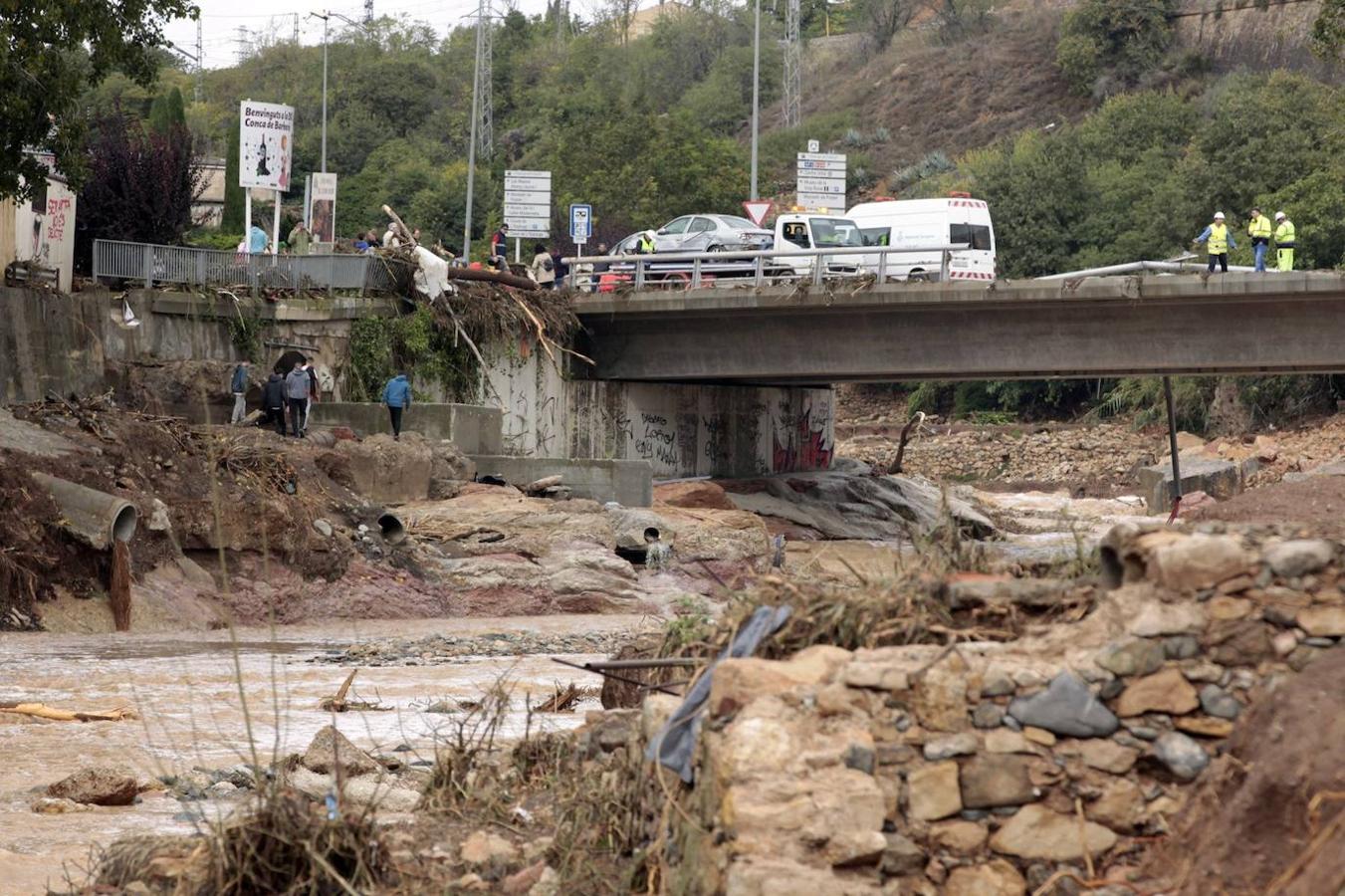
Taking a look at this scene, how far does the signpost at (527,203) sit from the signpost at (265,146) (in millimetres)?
5536

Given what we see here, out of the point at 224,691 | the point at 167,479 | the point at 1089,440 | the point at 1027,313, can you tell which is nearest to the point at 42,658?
the point at 224,691

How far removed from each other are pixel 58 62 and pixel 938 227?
23.5 metres

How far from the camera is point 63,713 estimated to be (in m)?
16.2

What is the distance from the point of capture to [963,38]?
4532 inches

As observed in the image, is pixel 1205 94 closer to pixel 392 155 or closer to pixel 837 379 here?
pixel 392 155

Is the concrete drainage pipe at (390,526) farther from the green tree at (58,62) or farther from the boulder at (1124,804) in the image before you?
the boulder at (1124,804)

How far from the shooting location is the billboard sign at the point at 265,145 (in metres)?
38.6

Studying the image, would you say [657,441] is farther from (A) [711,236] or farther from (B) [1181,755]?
(B) [1181,755]

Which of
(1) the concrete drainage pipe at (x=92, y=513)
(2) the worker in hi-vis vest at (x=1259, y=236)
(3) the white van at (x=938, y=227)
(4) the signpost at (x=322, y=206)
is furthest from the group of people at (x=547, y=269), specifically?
(1) the concrete drainage pipe at (x=92, y=513)

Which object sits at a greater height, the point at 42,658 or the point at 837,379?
the point at 837,379

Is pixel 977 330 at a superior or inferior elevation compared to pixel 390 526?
superior

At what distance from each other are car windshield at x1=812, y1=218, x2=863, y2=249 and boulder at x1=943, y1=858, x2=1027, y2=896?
36.0 m

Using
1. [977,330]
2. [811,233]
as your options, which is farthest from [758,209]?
[977,330]

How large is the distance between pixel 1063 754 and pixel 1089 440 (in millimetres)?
61121
